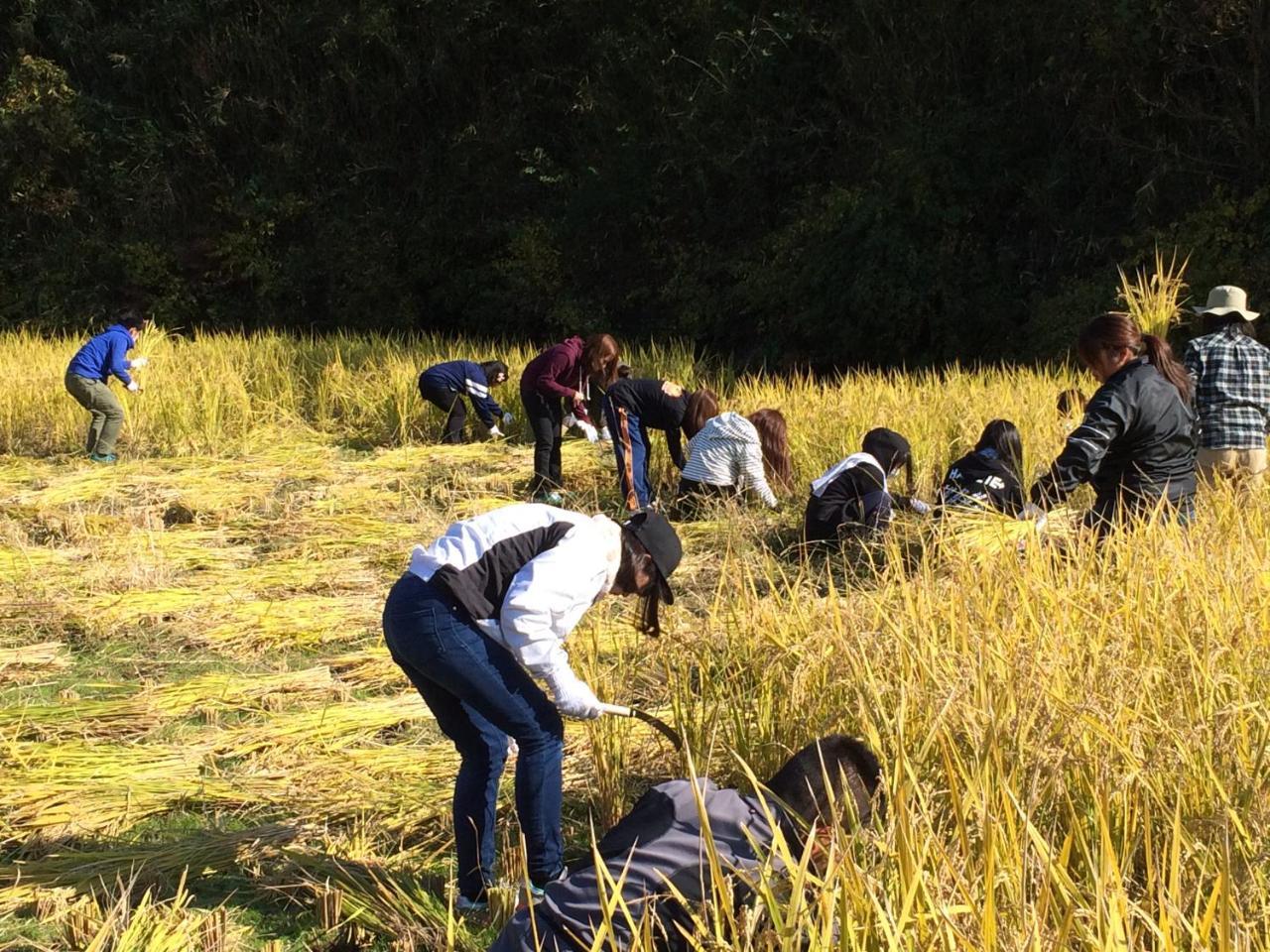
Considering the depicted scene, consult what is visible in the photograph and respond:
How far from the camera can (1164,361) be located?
3.41 meters

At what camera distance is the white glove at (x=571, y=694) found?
2.14m

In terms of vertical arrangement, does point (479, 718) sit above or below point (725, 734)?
above

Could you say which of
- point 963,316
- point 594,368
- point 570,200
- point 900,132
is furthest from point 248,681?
point 570,200

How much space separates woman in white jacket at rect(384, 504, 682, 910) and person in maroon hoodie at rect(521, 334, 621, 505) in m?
4.01

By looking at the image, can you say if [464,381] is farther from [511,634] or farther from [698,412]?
[511,634]

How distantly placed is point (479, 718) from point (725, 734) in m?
0.57

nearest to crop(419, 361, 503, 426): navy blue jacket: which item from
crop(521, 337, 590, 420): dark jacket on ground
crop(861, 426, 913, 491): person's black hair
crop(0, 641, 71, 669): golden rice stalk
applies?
crop(521, 337, 590, 420): dark jacket on ground

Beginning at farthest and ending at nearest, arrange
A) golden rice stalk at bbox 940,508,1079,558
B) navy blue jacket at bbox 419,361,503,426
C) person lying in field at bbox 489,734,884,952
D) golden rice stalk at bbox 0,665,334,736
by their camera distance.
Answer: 1. navy blue jacket at bbox 419,361,503,426
2. golden rice stalk at bbox 0,665,334,736
3. golden rice stalk at bbox 940,508,1079,558
4. person lying in field at bbox 489,734,884,952

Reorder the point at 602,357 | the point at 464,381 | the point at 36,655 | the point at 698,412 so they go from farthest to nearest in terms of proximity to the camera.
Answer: the point at 464,381
the point at 602,357
the point at 698,412
the point at 36,655

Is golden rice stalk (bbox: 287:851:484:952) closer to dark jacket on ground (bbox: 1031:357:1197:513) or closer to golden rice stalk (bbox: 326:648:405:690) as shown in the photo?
golden rice stalk (bbox: 326:648:405:690)

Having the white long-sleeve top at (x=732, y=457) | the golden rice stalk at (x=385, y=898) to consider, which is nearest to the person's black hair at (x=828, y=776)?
the golden rice stalk at (x=385, y=898)

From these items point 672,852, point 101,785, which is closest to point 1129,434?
point 672,852

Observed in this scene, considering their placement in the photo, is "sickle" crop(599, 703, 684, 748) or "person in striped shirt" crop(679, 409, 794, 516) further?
"person in striped shirt" crop(679, 409, 794, 516)

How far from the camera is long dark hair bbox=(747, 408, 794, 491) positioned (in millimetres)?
5719
